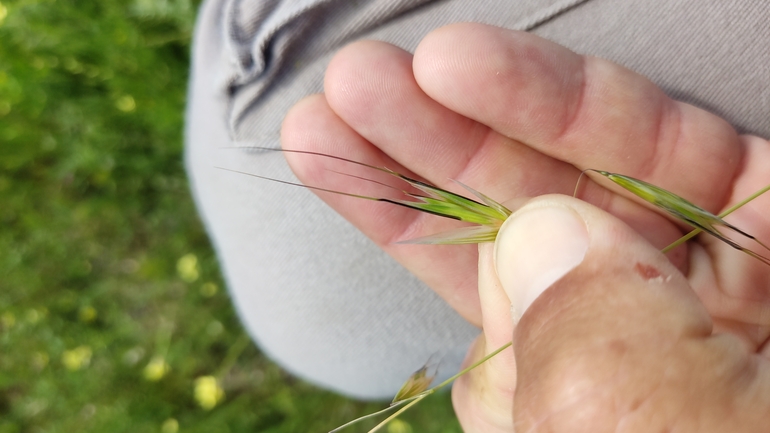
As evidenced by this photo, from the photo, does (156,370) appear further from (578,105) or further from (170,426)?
(578,105)

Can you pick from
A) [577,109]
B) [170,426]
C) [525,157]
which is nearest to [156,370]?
[170,426]

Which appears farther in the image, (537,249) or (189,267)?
(189,267)

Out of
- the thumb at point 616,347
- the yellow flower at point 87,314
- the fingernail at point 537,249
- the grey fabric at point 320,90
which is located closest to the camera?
the thumb at point 616,347

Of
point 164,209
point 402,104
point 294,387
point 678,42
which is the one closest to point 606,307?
point 402,104

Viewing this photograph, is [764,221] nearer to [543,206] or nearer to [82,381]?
[543,206]

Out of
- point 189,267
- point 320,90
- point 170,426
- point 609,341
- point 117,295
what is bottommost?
point 170,426

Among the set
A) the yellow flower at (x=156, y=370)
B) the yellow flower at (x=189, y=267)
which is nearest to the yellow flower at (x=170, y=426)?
the yellow flower at (x=156, y=370)

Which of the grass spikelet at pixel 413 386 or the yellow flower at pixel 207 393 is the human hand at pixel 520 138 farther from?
the yellow flower at pixel 207 393
